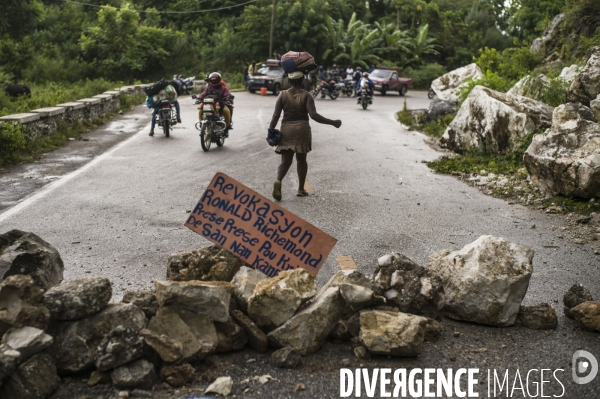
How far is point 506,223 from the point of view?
861 centimetres

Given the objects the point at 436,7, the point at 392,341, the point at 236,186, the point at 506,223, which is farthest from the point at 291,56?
the point at 436,7

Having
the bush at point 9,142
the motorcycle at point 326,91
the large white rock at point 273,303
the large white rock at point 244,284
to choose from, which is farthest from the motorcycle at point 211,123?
the motorcycle at point 326,91

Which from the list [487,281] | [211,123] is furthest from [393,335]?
[211,123]

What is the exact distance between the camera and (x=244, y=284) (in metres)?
4.77

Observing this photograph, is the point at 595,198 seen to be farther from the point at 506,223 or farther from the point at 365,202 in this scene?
the point at 365,202

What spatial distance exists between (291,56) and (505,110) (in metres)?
5.84

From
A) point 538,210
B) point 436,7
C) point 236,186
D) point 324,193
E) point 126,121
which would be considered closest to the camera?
point 236,186

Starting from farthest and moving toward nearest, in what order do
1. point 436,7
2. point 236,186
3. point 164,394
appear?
point 436,7, point 236,186, point 164,394

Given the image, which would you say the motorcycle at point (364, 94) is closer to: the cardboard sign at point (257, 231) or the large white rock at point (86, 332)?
the cardboard sign at point (257, 231)

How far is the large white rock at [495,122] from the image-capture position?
13016mm

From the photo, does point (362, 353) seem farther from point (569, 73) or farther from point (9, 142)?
point (569, 73)

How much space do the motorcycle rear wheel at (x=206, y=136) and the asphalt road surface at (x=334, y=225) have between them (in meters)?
0.15

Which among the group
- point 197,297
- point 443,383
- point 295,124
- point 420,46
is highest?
point 420,46

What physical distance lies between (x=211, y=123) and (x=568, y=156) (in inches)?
299
